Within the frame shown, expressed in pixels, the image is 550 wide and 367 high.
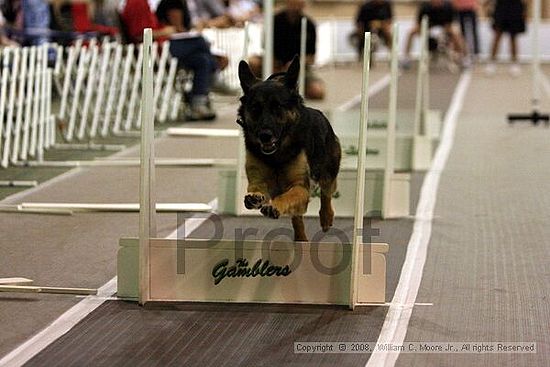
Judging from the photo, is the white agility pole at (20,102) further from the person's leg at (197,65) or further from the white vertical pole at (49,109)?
the person's leg at (197,65)

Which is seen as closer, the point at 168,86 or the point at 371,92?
the point at 168,86

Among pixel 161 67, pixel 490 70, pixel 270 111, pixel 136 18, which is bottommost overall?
pixel 490 70

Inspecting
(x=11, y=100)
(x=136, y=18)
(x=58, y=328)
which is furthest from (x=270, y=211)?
(x=136, y=18)

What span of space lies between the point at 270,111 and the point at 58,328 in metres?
1.26

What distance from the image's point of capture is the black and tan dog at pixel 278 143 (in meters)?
5.10

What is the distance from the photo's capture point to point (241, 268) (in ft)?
17.4

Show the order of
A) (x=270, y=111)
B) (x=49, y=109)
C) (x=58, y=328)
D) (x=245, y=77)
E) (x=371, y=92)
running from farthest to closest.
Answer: (x=371, y=92), (x=49, y=109), (x=245, y=77), (x=270, y=111), (x=58, y=328)

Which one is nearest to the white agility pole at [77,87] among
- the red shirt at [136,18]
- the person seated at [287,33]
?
the red shirt at [136,18]

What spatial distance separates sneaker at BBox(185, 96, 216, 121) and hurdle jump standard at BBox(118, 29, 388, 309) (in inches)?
324

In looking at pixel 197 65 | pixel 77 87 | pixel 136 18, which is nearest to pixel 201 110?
pixel 197 65

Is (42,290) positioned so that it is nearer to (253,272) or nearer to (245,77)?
(253,272)

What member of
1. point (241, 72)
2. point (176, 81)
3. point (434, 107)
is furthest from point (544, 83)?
point (241, 72)

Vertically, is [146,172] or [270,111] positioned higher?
[270,111]

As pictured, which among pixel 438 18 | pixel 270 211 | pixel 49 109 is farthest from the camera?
pixel 438 18
